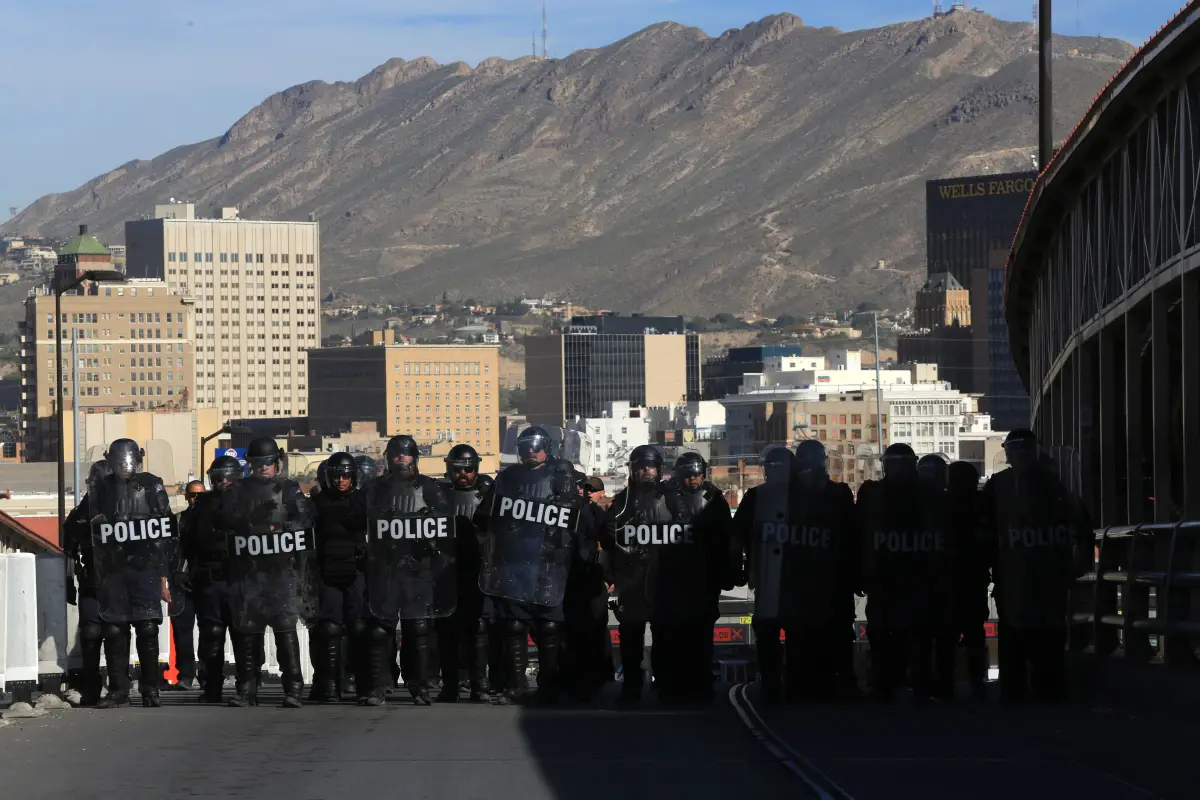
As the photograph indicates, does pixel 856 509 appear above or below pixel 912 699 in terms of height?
above

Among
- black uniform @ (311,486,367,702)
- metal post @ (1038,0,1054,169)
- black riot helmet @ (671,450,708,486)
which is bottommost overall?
black uniform @ (311,486,367,702)

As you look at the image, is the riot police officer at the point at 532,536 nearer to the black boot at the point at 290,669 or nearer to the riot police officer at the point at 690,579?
the riot police officer at the point at 690,579

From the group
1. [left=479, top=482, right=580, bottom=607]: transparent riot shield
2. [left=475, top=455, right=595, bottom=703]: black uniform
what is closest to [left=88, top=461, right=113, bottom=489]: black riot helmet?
[left=475, top=455, right=595, bottom=703]: black uniform

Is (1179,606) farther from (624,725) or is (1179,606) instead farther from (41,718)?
(41,718)

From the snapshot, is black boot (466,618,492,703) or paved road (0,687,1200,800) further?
black boot (466,618,492,703)

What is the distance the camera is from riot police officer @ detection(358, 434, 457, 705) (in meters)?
16.2

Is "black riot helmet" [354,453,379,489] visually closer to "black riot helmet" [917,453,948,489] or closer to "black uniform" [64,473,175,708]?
"black uniform" [64,473,175,708]

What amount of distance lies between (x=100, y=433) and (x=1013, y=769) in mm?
190044

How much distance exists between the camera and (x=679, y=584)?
1655 cm

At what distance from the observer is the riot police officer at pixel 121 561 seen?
1625cm

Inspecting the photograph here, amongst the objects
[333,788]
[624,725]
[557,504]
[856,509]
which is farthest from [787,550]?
[333,788]

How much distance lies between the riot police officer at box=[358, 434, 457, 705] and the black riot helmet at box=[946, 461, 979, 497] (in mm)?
3637

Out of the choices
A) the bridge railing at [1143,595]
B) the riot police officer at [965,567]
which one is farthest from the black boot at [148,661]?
the bridge railing at [1143,595]

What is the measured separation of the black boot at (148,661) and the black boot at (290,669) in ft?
2.92
